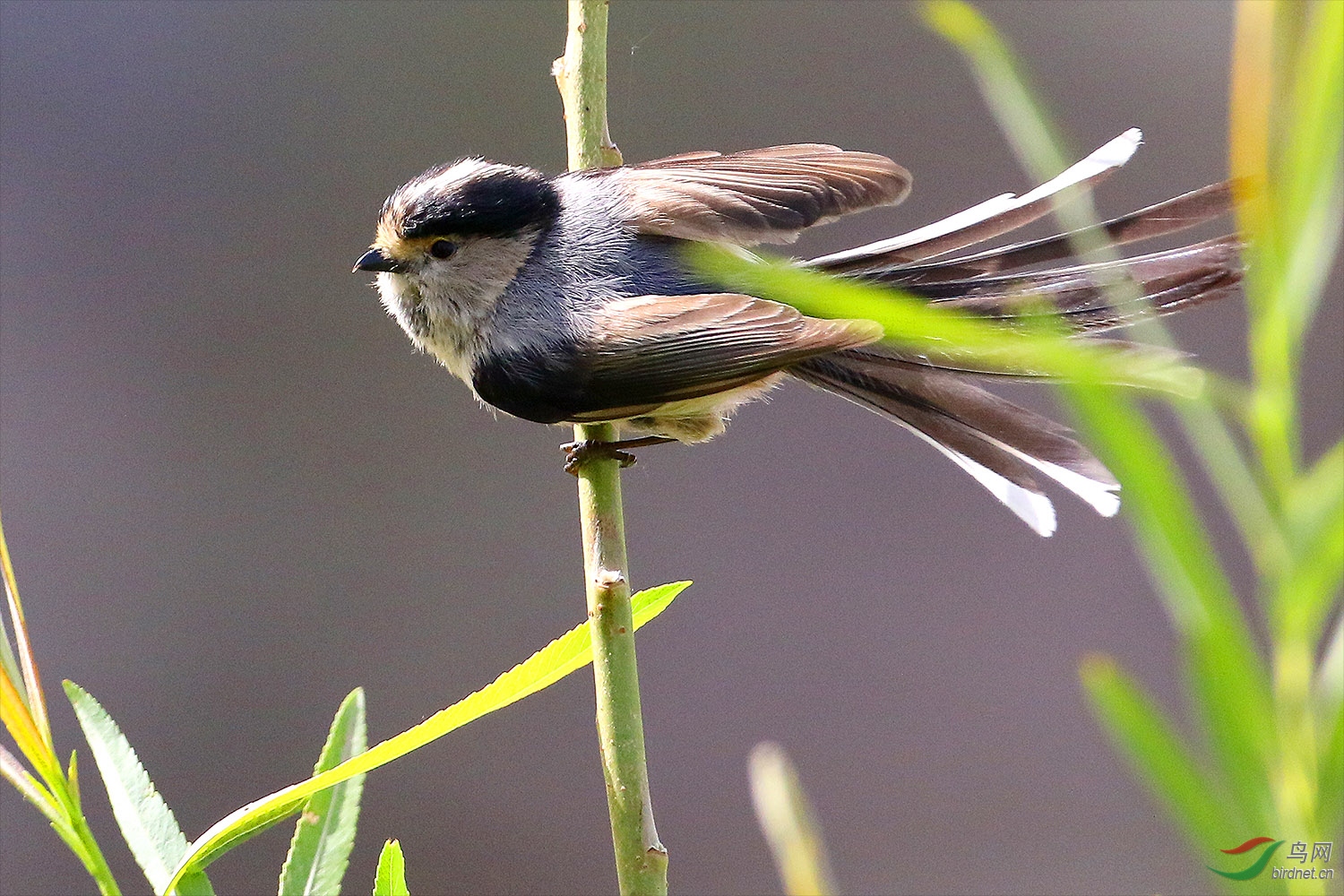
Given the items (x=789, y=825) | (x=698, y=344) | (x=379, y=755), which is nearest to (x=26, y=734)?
(x=379, y=755)

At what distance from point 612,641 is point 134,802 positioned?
→ 0.27m

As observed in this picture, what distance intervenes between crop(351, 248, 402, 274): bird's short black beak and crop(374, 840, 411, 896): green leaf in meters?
0.98

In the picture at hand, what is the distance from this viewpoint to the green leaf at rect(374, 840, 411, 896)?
50cm

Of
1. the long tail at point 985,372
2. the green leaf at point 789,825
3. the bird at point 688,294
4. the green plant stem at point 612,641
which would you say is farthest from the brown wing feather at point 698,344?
the green leaf at point 789,825

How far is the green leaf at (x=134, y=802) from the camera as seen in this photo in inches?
21.8

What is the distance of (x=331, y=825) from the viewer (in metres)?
0.60

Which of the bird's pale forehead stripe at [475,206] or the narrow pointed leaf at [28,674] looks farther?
the bird's pale forehead stripe at [475,206]

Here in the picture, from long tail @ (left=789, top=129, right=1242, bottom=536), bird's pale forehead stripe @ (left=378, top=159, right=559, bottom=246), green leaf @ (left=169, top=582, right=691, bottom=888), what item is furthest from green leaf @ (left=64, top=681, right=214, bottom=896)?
bird's pale forehead stripe @ (left=378, top=159, right=559, bottom=246)

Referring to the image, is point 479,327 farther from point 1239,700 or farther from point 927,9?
point 1239,700

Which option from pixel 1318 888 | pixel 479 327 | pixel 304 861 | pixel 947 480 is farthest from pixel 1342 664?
pixel 947 480

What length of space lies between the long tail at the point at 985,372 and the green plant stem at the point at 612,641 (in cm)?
35

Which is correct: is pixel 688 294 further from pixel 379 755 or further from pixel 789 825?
pixel 789 825

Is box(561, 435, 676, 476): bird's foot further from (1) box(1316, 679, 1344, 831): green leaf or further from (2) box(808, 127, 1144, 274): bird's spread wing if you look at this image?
(1) box(1316, 679, 1344, 831): green leaf

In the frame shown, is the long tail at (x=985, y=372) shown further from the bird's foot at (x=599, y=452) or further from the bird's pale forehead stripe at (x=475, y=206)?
the bird's pale forehead stripe at (x=475, y=206)
